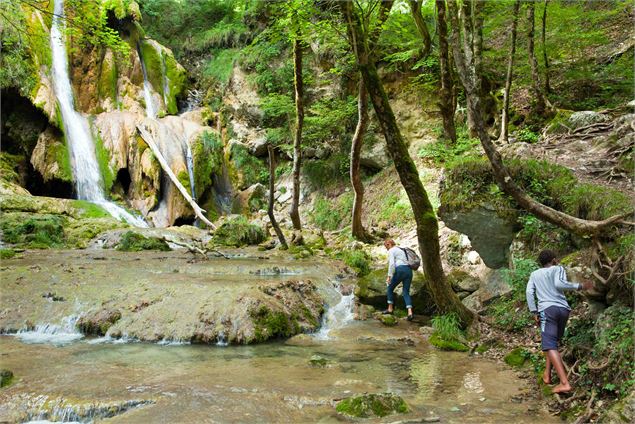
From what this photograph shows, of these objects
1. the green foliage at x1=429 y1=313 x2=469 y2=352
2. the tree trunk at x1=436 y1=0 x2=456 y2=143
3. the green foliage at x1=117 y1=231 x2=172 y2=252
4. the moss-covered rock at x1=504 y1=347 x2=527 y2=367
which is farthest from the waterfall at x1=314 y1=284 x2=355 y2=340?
the green foliage at x1=117 y1=231 x2=172 y2=252

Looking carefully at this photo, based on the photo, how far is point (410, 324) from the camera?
822cm

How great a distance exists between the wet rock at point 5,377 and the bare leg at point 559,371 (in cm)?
595

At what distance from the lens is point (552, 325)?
4699 millimetres

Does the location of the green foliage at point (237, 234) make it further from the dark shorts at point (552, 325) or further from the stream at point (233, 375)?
the dark shorts at point (552, 325)

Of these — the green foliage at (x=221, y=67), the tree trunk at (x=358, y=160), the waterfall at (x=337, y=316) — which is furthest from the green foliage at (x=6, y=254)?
the green foliage at (x=221, y=67)

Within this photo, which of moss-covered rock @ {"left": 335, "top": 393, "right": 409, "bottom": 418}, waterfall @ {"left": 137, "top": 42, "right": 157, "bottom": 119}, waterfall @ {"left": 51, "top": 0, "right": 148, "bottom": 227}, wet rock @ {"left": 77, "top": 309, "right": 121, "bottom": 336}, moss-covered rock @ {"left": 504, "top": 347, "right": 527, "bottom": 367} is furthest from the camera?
waterfall @ {"left": 137, "top": 42, "right": 157, "bottom": 119}

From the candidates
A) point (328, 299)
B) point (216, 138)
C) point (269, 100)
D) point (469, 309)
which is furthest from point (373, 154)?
point (469, 309)

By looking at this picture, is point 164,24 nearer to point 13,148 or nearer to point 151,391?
point 13,148

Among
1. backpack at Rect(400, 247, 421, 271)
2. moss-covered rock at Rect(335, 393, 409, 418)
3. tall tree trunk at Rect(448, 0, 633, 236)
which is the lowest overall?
→ moss-covered rock at Rect(335, 393, 409, 418)

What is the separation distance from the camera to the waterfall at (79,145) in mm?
18625

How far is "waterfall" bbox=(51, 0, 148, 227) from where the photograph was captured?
18.6 meters

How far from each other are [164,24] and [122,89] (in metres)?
8.68

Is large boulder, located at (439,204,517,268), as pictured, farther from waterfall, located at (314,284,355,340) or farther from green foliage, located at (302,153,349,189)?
green foliage, located at (302,153,349,189)

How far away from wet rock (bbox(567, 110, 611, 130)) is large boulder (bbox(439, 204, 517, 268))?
14.3 ft
